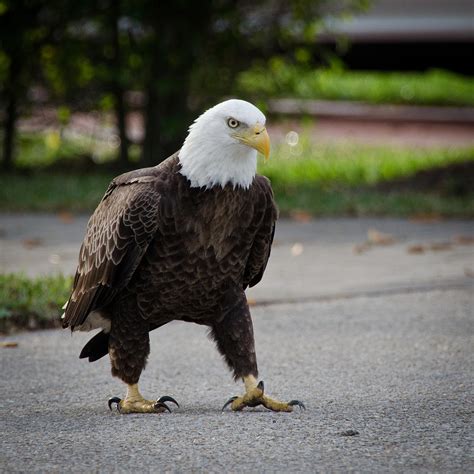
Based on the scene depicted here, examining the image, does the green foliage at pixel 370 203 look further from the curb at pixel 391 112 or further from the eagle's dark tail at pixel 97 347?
the eagle's dark tail at pixel 97 347

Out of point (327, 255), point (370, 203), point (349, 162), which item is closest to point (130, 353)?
point (327, 255)

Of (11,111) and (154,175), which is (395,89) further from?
(154,175)

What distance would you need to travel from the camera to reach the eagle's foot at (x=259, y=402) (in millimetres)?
5176

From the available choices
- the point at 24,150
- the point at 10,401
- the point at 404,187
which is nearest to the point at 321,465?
the point at 10,401

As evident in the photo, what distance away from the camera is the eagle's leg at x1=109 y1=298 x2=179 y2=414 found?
5250mm

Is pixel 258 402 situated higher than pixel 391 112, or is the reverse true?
pixel 391 112

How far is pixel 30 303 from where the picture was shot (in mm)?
7016

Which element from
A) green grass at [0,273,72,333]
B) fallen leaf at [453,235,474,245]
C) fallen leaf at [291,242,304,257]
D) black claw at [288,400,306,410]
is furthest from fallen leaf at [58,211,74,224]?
black claw at [288,400,306,410]

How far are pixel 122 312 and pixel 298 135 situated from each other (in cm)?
1140

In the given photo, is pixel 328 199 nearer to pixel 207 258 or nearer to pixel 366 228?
pixel 366 228

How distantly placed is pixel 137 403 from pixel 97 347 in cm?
44

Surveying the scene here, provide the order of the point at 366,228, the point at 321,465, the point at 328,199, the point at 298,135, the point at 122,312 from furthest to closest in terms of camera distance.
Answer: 1. the point at 298,135
2. the point at 328,199
3. the point at 366,228
4. the point at 122,312
5. the point at 321,465

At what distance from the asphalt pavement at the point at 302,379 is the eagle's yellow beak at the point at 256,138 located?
1.19 meters

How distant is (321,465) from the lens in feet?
14.0
